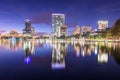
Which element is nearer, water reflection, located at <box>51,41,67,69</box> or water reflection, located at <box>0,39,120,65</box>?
water reflection, located at <box>51,41,67,69</box>

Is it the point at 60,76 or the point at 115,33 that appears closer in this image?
the point at 60,76

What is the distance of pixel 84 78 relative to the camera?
51.9ft

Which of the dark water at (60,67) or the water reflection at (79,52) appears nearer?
the dark water at (60,67)

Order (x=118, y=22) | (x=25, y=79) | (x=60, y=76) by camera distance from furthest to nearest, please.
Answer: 1. (x=118, y=22)
2. (x=60, y=76)
3. (x=25, y=79)

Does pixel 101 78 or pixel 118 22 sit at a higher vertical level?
pixel 118 22

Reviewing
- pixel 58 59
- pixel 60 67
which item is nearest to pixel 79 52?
pixel 58 59

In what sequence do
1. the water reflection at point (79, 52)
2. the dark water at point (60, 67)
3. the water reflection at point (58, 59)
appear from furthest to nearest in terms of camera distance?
the water reflection at point (79, 52) → the water reflection at point (58, 59) → the dark water at point (60, 67)

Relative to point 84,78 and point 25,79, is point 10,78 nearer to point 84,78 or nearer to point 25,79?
point 25,79

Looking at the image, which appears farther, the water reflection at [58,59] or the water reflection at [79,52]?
the water reflection at [79,52]

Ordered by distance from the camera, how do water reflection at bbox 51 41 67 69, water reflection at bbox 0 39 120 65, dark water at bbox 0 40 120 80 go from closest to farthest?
dark water at bbox 0 40 120 80 < water reflection at bbox 51 41 67 69 < water reflection at bbox 0 39 120 65

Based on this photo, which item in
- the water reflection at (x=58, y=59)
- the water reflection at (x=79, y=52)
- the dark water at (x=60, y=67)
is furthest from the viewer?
the water reflection at (x=79, y=52)

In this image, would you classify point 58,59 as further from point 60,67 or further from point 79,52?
point 79,52

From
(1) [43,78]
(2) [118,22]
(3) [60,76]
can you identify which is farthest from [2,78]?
(2) [118,22]

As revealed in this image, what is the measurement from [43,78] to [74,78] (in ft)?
6.34
